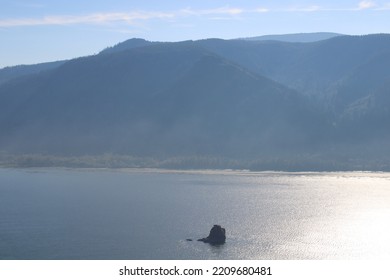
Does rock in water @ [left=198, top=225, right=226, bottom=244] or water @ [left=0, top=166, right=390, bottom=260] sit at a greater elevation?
rock in water @ [left=198, top=225, right=226, bottom=244]

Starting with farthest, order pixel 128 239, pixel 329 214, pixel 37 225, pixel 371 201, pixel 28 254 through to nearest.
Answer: pixel 371 201
pixel 329 214
pixel 37 225
pixel 128 239
pixel 28 254

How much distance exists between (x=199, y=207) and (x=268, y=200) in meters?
22.4

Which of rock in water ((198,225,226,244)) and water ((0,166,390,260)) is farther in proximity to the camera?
rock in water ((198,225,226,244))

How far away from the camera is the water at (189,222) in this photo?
98.7 m

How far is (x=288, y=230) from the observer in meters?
120

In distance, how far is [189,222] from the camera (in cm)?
12475

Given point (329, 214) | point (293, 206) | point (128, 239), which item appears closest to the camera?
point (128, 239)

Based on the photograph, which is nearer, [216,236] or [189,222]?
[216,236]

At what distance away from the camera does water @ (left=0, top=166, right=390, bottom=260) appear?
324 ft

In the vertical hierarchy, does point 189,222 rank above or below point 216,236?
below

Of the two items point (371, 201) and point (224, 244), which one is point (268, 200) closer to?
point (371, 201)

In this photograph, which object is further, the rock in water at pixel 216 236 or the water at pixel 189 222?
the rock in water at pixel 216 236

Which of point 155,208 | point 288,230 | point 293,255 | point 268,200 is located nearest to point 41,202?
point 155,208

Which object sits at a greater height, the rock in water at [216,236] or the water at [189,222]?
the rock in water at [216,236]
